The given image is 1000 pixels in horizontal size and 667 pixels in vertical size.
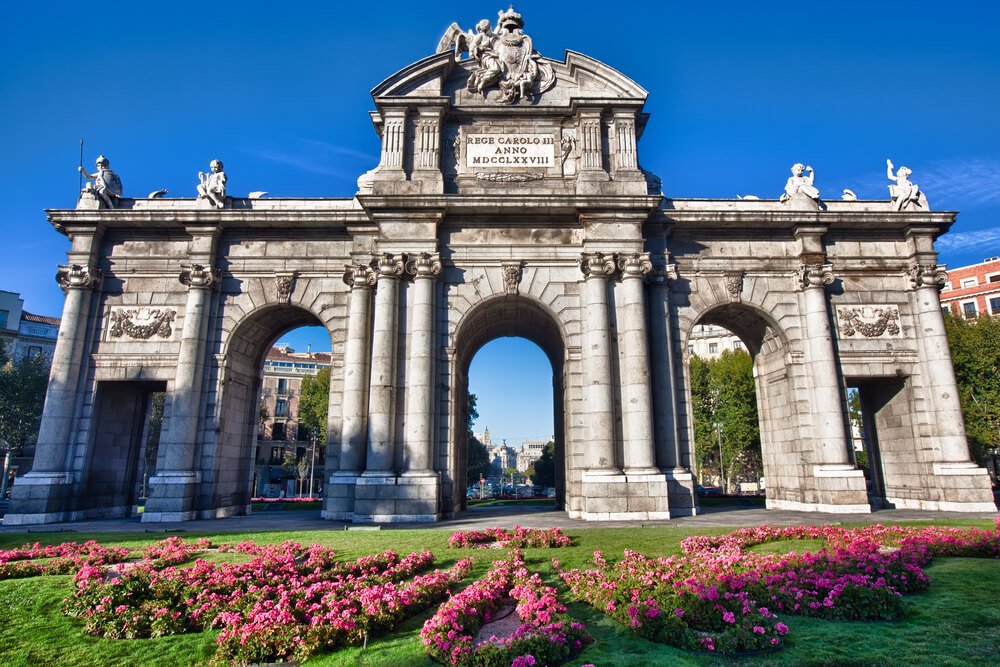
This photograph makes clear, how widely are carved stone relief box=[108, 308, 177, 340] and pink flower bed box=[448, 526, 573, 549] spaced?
16.4 m

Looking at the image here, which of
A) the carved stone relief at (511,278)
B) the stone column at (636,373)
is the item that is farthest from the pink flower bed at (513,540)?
the carved stone relief at (511,278)

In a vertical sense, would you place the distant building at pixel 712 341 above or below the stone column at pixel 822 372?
above

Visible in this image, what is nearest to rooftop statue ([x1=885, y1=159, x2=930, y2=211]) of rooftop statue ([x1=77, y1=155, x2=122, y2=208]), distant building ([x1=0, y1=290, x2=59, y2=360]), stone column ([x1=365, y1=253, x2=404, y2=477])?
stone column ([x1=365, y1=253, x2=404, y2=477])

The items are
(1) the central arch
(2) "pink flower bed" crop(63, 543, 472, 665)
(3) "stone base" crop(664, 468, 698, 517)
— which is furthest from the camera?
(1) the central arch

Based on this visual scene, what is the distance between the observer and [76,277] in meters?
23.6

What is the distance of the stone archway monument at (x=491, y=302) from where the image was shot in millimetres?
21688

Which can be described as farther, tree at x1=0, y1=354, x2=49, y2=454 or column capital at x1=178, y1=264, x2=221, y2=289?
tree at x1=0, y1=354, x2=49, y2=454

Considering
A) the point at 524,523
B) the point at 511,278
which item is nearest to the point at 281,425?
the point at 511,278

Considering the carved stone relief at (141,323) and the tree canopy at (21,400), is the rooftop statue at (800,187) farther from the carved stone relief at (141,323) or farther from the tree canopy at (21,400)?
the tree canopy at (21,400)

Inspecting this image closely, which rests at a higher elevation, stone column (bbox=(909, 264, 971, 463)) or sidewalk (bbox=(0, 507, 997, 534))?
stone column (bbox=(909, 264, 971, 463))

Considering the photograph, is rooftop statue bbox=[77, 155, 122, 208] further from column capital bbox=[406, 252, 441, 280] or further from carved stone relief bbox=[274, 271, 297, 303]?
column capital bbox=[406, 252, 441, 280]

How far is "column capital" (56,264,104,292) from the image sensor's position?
926 inches

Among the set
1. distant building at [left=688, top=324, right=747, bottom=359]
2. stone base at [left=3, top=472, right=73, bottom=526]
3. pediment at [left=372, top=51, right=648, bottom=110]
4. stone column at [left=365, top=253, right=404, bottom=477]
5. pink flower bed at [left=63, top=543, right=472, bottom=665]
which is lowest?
pink flower bed at [left=63, top=543, right=472, bottom=665]

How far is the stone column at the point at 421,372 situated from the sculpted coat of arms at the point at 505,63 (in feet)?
26.7
